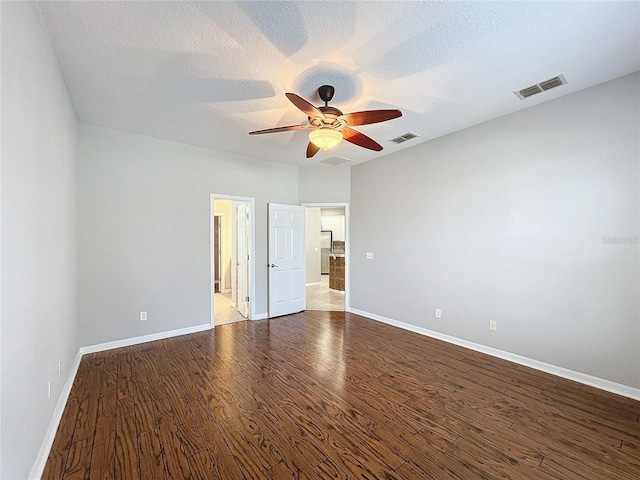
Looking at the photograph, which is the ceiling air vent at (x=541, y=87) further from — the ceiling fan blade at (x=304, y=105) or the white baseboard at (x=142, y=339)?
the white baseboard at (x=142, y=339)

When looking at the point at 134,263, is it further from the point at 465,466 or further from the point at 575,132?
the point at 575,132

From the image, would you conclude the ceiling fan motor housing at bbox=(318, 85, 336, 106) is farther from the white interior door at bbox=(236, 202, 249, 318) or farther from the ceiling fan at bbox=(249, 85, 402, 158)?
the white interior door at bbox=(236, 202, 249, 318)

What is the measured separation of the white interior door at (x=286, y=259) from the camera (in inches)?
200

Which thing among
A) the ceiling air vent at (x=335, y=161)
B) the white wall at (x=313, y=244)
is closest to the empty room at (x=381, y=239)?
the ceiling air vent at (x=335, y=161)

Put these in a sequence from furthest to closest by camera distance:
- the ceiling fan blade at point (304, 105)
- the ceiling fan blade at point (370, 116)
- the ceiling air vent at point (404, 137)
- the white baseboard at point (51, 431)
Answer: the ceiling air vent at point (404, 137), the ceiling fan blade at point (370, 116), the ceiling fan blade at point (304, 105), the white baseboard at point (51, 431)

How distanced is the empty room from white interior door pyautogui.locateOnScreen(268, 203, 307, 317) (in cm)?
45

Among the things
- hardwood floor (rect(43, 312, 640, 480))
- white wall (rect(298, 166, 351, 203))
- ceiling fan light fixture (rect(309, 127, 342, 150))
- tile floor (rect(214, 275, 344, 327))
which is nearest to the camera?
hardwood floor (rect(43, 312, 640, 480))

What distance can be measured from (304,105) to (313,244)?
6862mm

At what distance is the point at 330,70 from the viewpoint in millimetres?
2348

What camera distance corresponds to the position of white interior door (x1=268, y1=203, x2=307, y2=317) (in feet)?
16.6

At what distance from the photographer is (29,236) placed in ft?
5.27

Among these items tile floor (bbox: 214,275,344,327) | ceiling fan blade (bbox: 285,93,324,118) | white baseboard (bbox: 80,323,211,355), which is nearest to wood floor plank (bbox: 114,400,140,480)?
white baseboard (bbox: 80,323,211,355)

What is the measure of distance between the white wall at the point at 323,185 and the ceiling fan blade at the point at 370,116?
2.99 m

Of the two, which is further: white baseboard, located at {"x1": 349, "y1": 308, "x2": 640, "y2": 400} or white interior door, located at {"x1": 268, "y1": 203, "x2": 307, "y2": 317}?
white interior door, located at {"x1": 268, "y1": 203, "x2": 307, "y2": 317}
